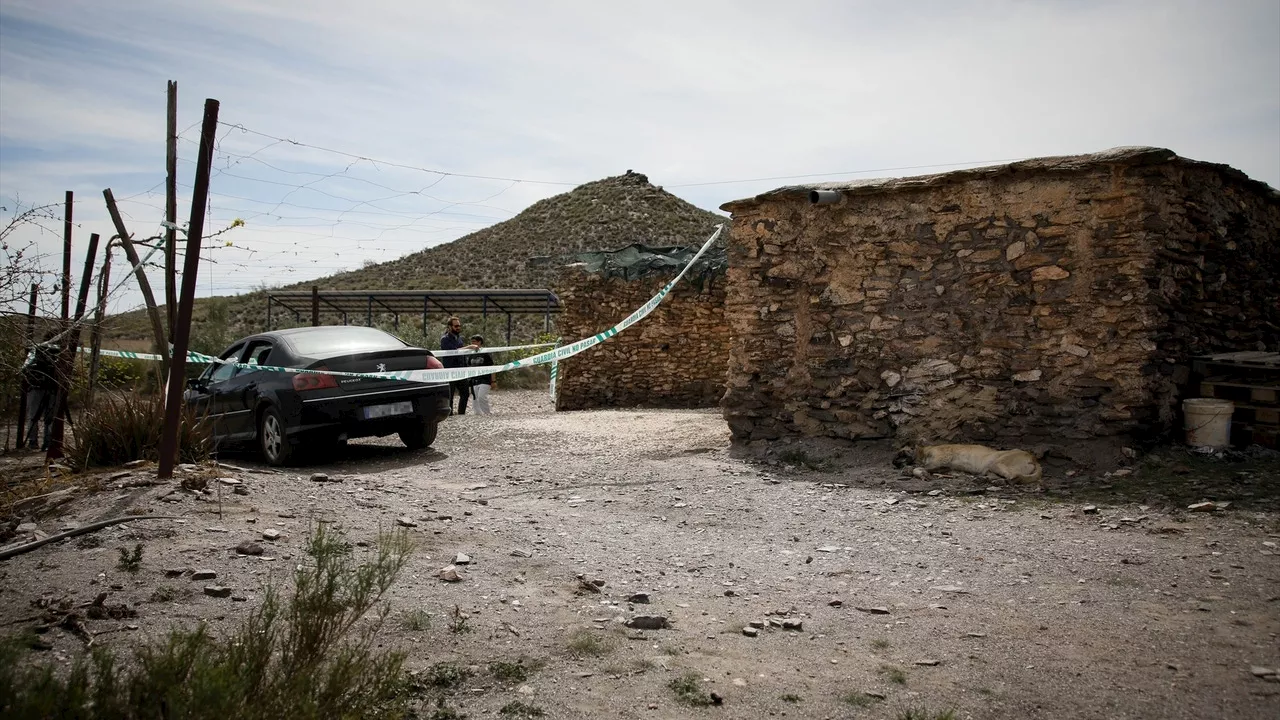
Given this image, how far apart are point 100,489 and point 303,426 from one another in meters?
2.68

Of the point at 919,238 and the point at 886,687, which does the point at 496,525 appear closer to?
the point at 886,687

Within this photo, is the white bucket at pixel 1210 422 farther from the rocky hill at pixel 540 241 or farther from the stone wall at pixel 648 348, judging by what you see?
the rocky hill at pixel 540 241

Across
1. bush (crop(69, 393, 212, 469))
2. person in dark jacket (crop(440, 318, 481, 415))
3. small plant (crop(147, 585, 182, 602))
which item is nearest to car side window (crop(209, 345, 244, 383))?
bush (crop(69, 393, 212, 469))

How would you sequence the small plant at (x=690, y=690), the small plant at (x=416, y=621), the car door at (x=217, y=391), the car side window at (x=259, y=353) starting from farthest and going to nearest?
the car door at (x=217, y=391) → the car side window at (x=259, y=353) → the small plant at (x=416, y=621) → the small plant at (x=690, y=690)

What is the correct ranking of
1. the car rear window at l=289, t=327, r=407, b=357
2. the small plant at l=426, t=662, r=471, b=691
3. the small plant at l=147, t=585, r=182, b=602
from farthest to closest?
the car rear window at l=289, t=327, r=407, b=357 < the small plant at l=147, t=585, r=182, b=602 < the small plant at l=426, t=662, r=471, b=691

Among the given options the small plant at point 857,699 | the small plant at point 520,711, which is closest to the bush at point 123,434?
the small plant at point 520,711

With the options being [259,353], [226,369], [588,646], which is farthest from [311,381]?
[588,646]

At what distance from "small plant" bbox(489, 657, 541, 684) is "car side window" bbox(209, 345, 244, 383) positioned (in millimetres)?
6892

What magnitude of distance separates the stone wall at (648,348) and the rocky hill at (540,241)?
26753 mm

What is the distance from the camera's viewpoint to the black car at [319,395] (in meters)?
8.27

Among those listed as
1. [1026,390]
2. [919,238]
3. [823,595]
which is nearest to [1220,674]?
[823,595]

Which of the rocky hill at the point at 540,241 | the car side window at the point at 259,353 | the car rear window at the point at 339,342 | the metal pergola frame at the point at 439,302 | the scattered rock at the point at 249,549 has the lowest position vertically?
the scattered rock at the point at 249,549

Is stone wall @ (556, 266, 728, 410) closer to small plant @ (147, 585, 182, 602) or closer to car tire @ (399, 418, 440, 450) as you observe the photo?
car tire @ (399, 418, 440, 450)

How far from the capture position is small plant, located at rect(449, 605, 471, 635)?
3.79 meters
